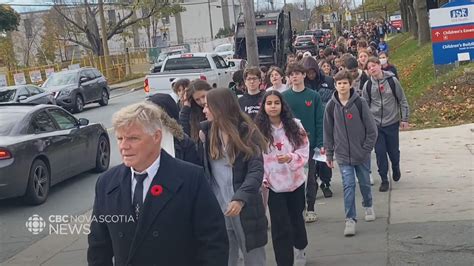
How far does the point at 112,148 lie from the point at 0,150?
18.9 feet

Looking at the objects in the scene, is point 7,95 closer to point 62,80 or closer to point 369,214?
point 62,80

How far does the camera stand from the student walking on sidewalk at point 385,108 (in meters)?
9.16

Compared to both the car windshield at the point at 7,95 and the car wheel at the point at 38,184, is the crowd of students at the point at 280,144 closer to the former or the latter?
the car wheel at the point at 38,184

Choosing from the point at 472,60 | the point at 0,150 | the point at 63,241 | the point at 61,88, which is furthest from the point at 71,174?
the point at 61,88

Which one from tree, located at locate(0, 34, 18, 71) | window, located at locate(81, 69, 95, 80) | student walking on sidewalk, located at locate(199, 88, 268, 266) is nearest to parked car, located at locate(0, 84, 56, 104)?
window, located at locate(81, 69, 95, 80)

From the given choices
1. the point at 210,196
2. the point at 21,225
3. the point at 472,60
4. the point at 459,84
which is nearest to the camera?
the point at 210,196

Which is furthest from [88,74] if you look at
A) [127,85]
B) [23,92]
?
[127,85]

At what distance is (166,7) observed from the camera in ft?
182

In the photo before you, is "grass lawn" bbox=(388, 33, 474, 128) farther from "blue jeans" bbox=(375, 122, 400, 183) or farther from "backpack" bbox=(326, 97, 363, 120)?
"backpack" bbox=(326, 97, 363, 120)

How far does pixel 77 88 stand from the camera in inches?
1081

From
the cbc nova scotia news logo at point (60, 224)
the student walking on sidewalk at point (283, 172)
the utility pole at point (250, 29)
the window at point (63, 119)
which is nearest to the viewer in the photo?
the student walking on sidewalk at point (283, 172)

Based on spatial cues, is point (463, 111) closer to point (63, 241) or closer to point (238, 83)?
point (238, 83)

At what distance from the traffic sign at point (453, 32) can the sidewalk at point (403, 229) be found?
7.89 meters

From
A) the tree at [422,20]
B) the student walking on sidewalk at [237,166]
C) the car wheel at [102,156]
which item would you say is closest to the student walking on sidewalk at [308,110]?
the student walking on sidewalk at [237,166]
